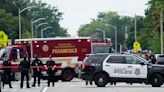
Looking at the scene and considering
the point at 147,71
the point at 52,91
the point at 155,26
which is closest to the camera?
the point at 52,91

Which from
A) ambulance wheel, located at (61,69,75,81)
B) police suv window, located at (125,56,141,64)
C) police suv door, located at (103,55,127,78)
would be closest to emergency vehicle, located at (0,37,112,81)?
ambulance wheel, located at (61,69,75,81)

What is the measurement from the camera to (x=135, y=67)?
1460 inches

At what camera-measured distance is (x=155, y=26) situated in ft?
346

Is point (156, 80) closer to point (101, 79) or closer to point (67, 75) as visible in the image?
point (101, 79)

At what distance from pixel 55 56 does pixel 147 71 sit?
1180cm

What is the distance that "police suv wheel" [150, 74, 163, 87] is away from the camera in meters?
36.9

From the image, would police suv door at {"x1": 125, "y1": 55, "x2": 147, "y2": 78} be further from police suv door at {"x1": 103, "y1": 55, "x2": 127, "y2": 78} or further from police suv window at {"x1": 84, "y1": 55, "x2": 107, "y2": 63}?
police suv window at {"x1": 84, "y1": 55, "x2": 107, "y2": 63}

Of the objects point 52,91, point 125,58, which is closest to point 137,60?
point 125,58

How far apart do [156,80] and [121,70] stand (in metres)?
1.82

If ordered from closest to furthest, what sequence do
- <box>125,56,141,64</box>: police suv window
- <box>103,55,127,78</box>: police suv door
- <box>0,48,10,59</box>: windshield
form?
<box>125,56,141,64</box>: police suv window
<box>103,55,127,78</box>: police suv door
<box>0,48,10,59</box>: windshield

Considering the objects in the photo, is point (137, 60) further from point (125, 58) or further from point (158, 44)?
point (158, 44)

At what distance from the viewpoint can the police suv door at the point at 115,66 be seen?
37188mm

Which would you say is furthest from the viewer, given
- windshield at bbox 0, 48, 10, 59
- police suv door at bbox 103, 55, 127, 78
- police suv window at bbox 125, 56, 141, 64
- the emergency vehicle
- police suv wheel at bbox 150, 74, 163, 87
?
the emergency vehicle

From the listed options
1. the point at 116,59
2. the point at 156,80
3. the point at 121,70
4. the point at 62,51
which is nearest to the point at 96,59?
the point at 116,59
